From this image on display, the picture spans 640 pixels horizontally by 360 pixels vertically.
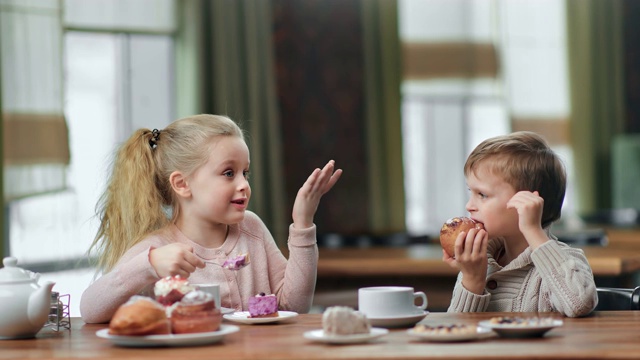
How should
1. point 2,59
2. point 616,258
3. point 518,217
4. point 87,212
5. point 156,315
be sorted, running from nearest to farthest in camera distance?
A: point 156,315 < point 518,217 < point 616,258 < point 2,59 < point 87,212

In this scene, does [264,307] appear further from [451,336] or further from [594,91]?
[594,91]

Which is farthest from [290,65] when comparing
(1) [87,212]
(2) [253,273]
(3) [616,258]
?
(2) [253,273]

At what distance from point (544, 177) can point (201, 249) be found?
32.8 inches

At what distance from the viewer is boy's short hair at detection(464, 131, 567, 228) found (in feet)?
7.13

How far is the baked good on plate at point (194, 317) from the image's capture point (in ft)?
5.41

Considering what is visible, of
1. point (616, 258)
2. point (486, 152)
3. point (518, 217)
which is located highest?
point (486, 152)

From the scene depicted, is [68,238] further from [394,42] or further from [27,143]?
[394,42]

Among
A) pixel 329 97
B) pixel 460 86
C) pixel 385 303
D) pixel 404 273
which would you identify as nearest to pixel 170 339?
pixel 385 303

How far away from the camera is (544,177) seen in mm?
2193

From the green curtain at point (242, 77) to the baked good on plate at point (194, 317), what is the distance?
3.55 m

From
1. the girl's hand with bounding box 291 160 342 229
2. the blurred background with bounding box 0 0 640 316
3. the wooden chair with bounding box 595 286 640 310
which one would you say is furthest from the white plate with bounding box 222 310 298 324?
the blurred background with bounding box 0 0 640 316

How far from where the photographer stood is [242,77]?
554cm

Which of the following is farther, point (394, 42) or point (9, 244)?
point (394, 42)

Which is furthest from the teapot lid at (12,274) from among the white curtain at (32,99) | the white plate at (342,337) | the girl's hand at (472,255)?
the white curtain at (32,99)
